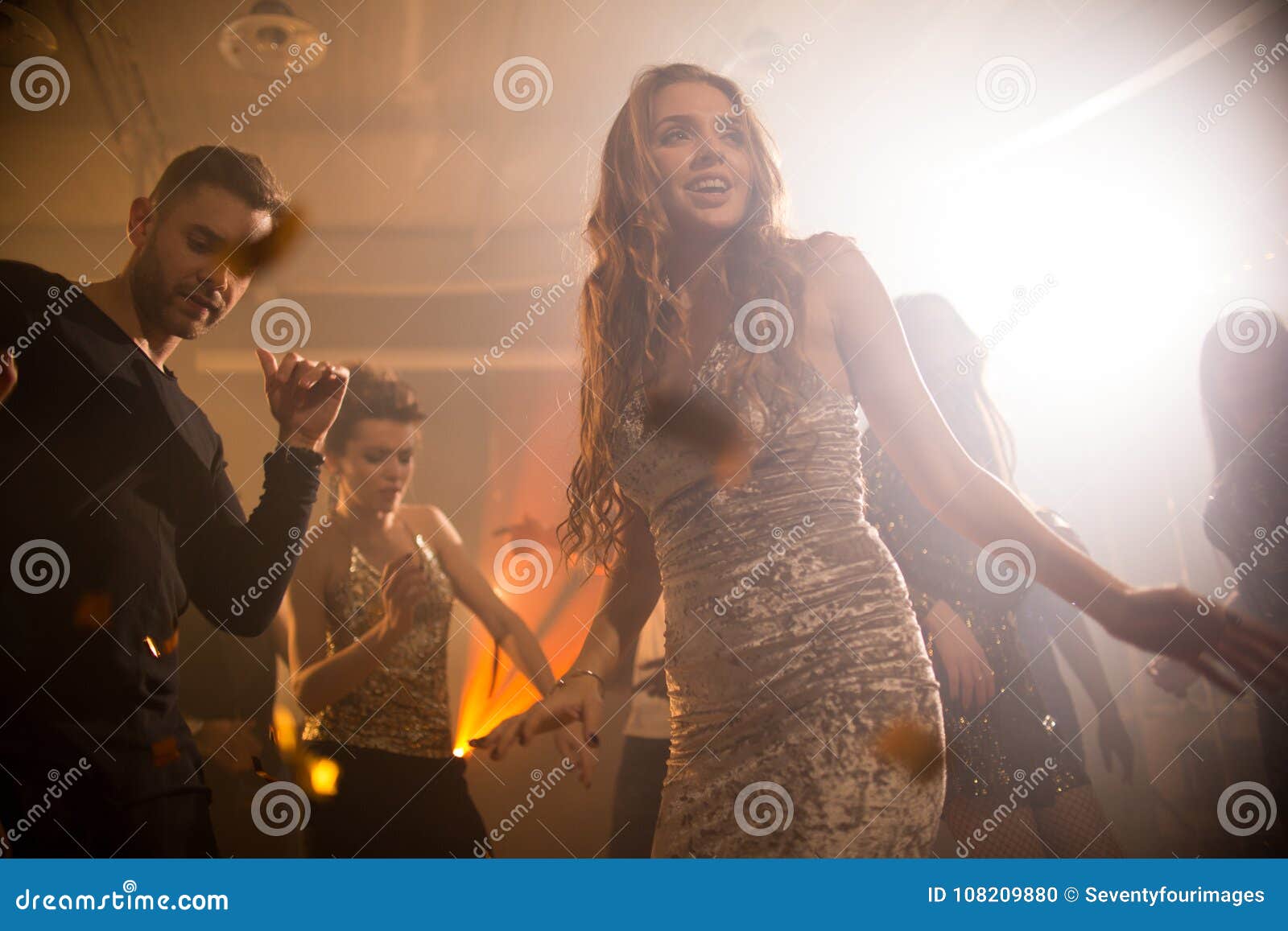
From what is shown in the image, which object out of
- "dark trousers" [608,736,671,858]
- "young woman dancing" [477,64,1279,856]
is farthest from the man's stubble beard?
"dark trousers" [608,736,671,858]

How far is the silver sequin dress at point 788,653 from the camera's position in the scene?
1.08 m

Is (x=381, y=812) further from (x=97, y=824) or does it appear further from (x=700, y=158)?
(x=700, y=158)

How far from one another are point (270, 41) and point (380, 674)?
1.49 meters

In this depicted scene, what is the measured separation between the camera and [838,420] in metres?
1.17

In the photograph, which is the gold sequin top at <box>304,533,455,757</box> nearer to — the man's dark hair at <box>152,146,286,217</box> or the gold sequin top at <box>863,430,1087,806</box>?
the man's dark hair at <box>152,146,286,217</box>

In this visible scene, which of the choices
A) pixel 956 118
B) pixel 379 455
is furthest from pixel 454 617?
pixel 956 118

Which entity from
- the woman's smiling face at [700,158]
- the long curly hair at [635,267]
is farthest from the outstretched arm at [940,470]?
the woman's smiling face at [700,158]

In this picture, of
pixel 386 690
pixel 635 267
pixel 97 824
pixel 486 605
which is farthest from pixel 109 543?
pixel 635 267

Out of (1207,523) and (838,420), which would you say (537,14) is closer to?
(838,420)

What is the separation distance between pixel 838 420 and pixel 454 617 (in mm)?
1042

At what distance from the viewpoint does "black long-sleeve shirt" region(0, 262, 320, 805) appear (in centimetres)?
153

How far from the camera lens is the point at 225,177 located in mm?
1854

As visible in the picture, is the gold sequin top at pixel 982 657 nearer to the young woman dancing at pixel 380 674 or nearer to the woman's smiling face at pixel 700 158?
the woman's smiling face at pixel 700 158
